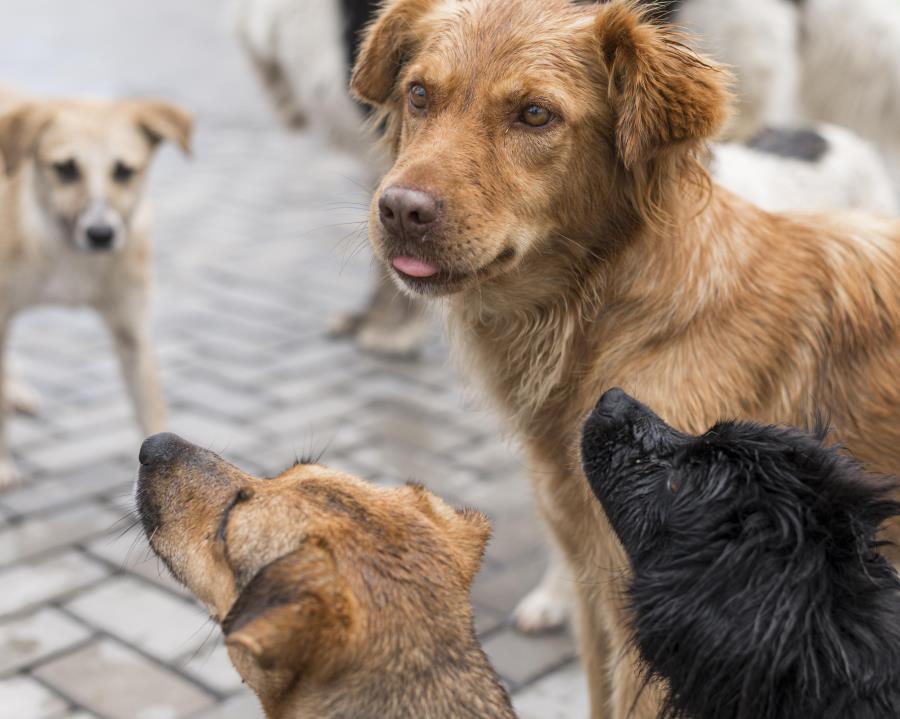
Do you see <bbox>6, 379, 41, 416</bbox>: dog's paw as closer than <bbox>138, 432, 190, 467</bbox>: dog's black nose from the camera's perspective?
No

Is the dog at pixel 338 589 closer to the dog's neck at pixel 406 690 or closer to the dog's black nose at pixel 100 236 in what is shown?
the dog's neck at pixel 406 690

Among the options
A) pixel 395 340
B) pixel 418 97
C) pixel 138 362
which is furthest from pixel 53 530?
pixel 418 97

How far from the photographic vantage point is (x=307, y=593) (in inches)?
86.4

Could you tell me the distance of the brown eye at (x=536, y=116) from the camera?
2.74 m

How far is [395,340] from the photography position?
6.70 metres

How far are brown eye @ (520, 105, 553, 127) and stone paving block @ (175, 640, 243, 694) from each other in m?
1.99

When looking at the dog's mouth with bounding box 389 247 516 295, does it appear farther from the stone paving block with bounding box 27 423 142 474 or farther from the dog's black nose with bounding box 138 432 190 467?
the stone paving block with bounding box 27 423 142 474

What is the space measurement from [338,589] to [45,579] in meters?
2.47

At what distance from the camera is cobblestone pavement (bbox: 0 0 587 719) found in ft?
12.4

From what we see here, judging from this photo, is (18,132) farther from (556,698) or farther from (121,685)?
(556,698)

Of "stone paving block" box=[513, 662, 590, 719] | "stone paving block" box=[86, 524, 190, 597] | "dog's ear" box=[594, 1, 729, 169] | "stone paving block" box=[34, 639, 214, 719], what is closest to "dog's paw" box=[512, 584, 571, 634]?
"stone paving block" box=[513, 662, 590, 719]

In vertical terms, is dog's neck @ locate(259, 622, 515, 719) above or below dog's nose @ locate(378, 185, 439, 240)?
below

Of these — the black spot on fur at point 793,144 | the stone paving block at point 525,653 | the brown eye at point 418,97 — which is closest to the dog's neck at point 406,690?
the brown eye at point 418,97

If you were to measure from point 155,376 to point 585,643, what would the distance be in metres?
2.68
